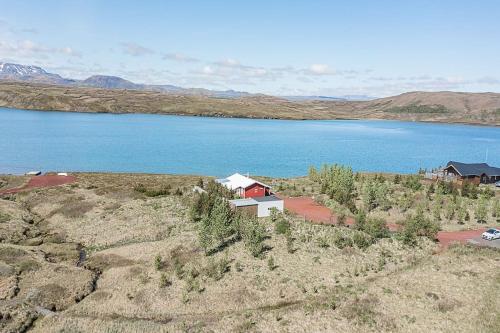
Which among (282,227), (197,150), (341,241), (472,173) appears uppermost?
(472,173)

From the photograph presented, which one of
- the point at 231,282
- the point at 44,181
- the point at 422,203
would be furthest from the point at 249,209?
the point at 44,181

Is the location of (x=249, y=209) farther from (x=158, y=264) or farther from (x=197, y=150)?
(x=197, y=150)

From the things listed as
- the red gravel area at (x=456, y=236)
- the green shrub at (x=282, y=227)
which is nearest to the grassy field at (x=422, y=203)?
the red gravel area at (x=456, y=236)

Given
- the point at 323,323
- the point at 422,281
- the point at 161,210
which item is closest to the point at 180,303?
the point at 323,323

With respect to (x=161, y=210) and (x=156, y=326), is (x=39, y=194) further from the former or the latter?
(x=156, y=326)

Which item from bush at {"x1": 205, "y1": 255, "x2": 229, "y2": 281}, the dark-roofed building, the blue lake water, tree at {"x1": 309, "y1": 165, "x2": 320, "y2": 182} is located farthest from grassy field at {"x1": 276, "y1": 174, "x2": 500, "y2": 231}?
the blue lake water

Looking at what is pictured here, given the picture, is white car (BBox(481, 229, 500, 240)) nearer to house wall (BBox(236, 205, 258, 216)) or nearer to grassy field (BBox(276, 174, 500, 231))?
grassy field (BBox(276, 174, 500, 231))

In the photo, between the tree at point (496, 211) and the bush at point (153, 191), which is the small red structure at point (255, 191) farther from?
the tree at point (496, 211)
